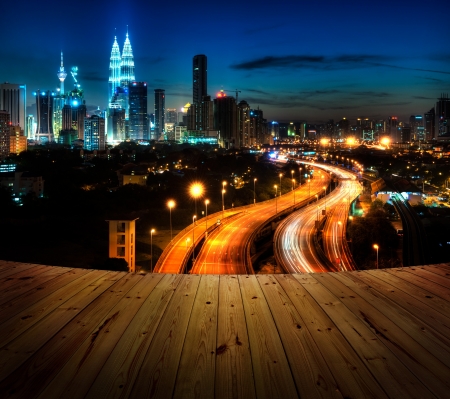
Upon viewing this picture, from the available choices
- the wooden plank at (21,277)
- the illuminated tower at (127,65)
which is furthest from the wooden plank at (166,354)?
the illuminated tower at (127,65)

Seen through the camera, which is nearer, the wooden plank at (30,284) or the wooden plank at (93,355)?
the wooden plank at (93,355)

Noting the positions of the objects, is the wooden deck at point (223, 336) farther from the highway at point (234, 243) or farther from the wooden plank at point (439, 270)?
the highway at point (234, 243)

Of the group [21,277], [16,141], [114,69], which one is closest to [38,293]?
[21,277]

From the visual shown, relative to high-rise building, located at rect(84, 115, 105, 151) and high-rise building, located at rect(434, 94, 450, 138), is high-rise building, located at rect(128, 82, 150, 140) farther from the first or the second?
high-rise building, located at rect(434, 94, 450, 138)

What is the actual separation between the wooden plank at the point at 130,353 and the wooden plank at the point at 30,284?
0.58m

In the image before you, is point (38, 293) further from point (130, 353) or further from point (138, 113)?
point (138, 113)

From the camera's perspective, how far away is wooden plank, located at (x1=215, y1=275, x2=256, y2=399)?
3.54ft

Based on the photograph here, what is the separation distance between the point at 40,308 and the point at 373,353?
4.08ft

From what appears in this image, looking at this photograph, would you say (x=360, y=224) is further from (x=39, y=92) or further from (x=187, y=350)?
(x=39, y=92)

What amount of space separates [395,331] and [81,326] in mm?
1094

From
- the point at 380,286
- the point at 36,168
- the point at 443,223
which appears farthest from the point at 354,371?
the point at 36,168

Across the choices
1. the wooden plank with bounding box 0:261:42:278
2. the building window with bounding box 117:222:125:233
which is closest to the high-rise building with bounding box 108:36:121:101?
the building window with bounding box 117:222:125:233

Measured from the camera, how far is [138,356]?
1.25 metres

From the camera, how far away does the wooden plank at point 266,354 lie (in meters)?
1.08
